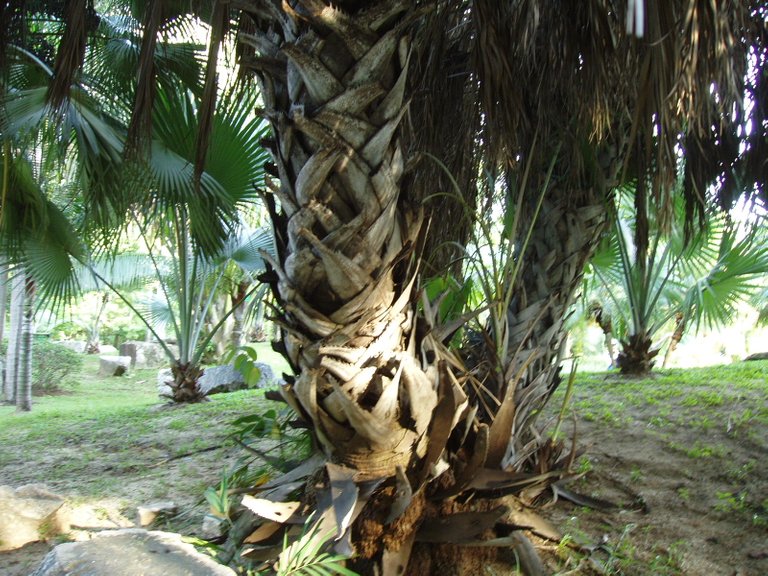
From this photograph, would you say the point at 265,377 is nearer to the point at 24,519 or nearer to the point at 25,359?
the point at 25,359

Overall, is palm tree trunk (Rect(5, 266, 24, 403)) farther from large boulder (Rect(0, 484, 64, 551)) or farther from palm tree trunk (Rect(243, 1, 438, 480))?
palm tree trunk (Rect(243, 1, 438, 480))

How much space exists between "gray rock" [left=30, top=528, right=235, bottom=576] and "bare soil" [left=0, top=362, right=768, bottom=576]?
30.5 inches

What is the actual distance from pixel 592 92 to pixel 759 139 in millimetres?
1629

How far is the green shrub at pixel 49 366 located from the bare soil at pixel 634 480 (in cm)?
1109

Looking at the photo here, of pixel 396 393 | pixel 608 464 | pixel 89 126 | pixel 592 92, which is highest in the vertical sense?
pixel 89 126

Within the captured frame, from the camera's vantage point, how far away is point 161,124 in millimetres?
4438

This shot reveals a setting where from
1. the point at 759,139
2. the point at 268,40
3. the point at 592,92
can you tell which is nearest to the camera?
the point at 268,40

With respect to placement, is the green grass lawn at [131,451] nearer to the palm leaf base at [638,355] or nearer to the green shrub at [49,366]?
the palm leaf base at [638,355]

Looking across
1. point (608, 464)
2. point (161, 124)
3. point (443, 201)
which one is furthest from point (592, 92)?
point (161, 124)

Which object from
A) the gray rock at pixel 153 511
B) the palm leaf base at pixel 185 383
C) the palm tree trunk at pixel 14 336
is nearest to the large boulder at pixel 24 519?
the gray rock at pixel 153 511

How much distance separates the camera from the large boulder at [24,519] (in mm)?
2617

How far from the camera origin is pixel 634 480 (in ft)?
9.78

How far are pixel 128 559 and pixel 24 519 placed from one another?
4.04ft

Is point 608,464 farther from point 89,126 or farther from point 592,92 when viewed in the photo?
point 89,126
